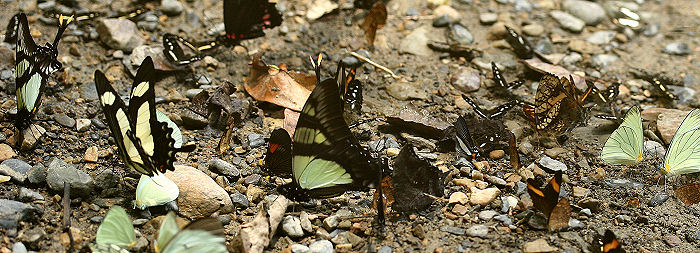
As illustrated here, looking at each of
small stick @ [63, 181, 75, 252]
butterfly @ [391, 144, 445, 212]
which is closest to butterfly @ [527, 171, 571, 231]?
butterfly @ [391, 144, 445, 212]

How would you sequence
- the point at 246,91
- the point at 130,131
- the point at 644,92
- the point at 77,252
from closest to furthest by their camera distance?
the point at 77,252, the point at 130,131, the point at 246,91, the point at 644,92

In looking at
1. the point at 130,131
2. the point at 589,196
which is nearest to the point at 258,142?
the point at 130,131

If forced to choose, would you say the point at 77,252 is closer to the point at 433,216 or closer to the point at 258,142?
the point at 258,142

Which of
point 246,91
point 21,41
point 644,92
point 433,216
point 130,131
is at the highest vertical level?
point 21,41

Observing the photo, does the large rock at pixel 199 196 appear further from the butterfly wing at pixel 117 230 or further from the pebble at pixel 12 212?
the pebble at pixel 12 212

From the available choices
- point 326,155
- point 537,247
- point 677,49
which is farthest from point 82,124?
point 677,49
